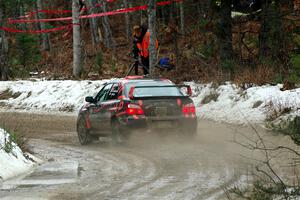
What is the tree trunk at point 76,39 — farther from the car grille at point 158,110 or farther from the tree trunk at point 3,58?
the car grille at point 158,110

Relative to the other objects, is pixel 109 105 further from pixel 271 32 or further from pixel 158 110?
pixel 271 32

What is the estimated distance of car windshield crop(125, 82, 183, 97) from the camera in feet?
49.7

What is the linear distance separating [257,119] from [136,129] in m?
4.51

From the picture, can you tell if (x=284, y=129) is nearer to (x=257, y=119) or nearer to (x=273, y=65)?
(x=257, y=119)

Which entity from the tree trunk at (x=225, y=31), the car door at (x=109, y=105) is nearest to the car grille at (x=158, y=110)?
the car door at (x=109, y=105)

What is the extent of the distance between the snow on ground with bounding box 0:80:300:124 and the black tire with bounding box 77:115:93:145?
12.6ft

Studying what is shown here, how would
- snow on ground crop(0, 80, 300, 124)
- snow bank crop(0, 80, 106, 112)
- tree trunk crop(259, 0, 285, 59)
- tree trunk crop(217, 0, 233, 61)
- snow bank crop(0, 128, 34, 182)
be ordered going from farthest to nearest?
snow bank crop(0, 80, 106, 112) < tree trunk crop(217, 0, 233, 61) < tree trunk crop(259, 0, 285, 59) < snow on ground crop(0, 80, 300, 124) < snow bank crop(0, 128, 34, 182)

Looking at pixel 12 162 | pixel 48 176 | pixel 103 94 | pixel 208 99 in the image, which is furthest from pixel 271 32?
pixel 48 176

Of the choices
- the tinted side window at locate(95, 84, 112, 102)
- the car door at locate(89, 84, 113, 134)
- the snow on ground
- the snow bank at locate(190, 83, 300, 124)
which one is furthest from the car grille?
the snow bank at locate(190, 83, 300, 124)

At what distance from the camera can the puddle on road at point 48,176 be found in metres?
9.98

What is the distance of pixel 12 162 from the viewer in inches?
445

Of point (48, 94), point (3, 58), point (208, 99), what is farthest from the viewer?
point (3, 58)

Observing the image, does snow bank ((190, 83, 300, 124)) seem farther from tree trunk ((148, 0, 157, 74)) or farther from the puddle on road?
the puddle on road

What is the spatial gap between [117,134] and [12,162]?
13.9ft
